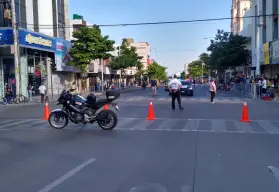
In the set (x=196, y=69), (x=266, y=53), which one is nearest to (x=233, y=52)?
(x=266, y=53)

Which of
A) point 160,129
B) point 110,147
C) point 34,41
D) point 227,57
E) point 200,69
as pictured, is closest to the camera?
point 110,147

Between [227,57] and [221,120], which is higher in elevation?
[227,57]

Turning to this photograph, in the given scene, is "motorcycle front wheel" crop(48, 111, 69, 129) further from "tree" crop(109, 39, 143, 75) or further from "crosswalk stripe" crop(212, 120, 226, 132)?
"tree" crop(109, 39, 143, 75)

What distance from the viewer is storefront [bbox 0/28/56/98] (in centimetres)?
2815

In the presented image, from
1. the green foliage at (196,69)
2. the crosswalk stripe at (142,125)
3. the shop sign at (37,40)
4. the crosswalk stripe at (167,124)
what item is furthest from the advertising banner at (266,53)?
the green foliage at (196,69)

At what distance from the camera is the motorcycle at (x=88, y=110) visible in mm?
10984

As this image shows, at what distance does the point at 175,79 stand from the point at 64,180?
1212cm

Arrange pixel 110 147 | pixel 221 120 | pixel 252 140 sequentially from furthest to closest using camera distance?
pixel 221 120
pixel 252 140
pixel 110 147

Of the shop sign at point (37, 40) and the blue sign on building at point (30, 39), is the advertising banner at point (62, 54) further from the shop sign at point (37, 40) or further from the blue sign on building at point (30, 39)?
the shop sign at point (37, 40)

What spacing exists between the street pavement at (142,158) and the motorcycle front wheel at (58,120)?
0.22 m

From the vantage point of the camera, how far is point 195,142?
28.3 feet

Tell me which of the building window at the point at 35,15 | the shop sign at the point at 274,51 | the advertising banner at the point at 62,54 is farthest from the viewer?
the advertising banner at the point at 62,54

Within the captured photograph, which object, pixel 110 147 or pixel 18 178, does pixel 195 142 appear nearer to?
pixel 110 147

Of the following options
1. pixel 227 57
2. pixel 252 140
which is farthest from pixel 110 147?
pixel 227 57
